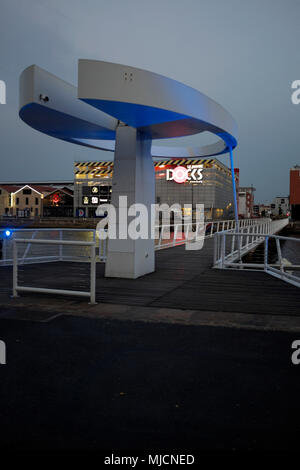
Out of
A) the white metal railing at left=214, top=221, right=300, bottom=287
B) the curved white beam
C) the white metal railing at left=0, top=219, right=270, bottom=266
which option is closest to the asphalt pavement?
Answer: the white metal railing at left=0, top=219, right=270, bottom=266

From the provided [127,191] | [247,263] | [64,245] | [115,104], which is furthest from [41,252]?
[115,104]

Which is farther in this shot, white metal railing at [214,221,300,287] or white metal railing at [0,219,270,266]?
white metal railing at [0,219,270,266]

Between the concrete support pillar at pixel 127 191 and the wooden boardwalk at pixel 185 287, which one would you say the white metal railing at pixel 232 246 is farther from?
the concrete support pillar at pixel 127 191

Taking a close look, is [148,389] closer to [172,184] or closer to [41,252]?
[41,252]

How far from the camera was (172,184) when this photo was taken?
7581 cm

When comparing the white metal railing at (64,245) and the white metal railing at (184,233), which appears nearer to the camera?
the white metal railing at (64,245)

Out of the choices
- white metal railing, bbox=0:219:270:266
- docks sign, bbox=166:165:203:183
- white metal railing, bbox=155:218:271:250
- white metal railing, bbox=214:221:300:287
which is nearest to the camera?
white metal railing, bbox=214:221:300:287

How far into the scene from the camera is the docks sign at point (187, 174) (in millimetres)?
71625

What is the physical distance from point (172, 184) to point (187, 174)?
470cm

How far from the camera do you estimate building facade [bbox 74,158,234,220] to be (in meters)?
72.4

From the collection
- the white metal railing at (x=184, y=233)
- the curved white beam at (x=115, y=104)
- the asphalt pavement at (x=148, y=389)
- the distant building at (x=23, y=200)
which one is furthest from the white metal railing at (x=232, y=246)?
the distant building at (x=23, y=200)

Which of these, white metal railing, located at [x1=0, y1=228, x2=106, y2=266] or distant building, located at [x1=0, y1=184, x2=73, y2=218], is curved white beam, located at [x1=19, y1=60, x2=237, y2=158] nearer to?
white metal railing, located at [x1=0, y1=228, x2=106, y2=266]

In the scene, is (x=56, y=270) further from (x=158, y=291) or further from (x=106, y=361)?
(x=106, y=361)

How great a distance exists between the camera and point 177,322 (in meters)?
5.06
